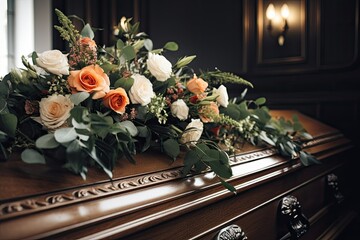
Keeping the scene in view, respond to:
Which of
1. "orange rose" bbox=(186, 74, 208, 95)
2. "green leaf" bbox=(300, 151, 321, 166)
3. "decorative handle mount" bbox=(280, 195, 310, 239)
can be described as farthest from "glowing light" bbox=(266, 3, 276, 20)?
"orange rose" bbox=(186, 74, 208, 95)

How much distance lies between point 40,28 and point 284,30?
8.42ft

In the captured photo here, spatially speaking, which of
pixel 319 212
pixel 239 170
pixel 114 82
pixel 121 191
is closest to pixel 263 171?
pixel 239 170

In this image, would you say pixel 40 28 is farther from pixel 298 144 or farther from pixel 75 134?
pixel 75 134

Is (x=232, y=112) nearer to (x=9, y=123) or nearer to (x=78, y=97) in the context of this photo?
(x=78, y=97)

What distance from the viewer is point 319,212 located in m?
2.15

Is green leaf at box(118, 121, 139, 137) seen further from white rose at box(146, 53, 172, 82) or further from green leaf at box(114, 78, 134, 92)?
white rose at box(146, 53, 172, 82)

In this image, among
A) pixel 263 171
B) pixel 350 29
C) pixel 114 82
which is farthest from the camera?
pixel 350 29

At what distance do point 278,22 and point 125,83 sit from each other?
110 inches

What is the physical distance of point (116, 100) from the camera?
108 centimetres

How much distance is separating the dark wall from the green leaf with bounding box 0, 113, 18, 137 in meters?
2.97

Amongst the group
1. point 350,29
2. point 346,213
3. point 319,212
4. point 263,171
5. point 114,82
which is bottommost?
point 346,213

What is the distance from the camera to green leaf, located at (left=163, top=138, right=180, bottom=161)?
1181 millimetres

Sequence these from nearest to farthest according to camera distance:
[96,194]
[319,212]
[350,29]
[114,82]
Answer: [96,194], [114,82], [319,212], [350,29]

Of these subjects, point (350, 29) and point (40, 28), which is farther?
point (40, 28)
